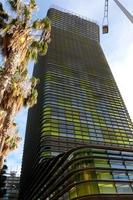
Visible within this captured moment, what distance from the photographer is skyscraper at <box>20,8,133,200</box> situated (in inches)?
1355

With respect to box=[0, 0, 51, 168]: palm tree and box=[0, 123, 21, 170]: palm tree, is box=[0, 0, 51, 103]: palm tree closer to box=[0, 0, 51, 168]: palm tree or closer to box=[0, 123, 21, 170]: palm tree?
box=[0, 0, 51, 168]: palm tree

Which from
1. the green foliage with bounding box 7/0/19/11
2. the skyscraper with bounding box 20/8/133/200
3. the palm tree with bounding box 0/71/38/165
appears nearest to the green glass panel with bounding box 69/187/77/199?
the skyscraper with bounding box 20/8/133/200

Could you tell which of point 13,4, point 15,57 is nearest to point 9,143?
point 15,57

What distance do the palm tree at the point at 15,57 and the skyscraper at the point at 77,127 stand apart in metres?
15.5

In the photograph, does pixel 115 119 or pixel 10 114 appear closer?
pixel 10 114

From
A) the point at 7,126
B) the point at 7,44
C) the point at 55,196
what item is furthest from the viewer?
the point at 55,196

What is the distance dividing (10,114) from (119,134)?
61.9 meters

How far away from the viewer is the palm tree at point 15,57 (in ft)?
56.7

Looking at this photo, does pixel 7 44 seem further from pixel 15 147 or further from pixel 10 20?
pixel 15 147

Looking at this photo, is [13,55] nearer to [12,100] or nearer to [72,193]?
[12,100]

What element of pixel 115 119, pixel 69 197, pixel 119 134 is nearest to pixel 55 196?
pixel 69 197

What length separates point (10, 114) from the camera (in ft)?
57.4

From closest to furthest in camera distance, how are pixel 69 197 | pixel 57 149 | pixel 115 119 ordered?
1. pixel 69 197
2. pixel 57 149
3. pixel 115 119

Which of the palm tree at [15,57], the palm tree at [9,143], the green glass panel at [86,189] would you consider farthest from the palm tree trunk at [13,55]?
the green glass panel at [86,189]
